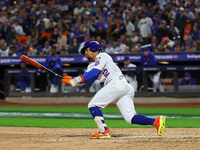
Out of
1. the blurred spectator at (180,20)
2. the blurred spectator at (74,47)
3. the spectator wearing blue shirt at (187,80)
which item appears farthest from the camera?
the blurred spectator at (74,47)

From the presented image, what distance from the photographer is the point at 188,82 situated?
14.5m

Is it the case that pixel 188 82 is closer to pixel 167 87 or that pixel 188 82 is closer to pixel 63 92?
pixel 167 87

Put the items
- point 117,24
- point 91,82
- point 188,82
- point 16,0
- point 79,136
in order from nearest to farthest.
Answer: point 79,136, point 188,82, point 91,82, point 117,24, point 16,0

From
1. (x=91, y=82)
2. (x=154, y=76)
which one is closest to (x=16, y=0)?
(x=91, y=82)

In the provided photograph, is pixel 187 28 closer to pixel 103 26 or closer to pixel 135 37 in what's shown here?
pixel 135 37

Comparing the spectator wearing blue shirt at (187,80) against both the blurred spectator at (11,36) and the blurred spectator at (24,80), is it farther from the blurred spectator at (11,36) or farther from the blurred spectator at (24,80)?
the blurred spectator at (11,36)

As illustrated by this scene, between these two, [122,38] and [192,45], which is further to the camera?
[122,38]

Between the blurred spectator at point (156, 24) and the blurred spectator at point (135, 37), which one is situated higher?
the blurred spectator at point (156, 24)

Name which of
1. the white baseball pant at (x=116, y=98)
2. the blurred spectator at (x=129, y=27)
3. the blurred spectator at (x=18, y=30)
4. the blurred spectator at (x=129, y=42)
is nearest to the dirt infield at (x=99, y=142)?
the white baseball pant at (x=116, y=98)

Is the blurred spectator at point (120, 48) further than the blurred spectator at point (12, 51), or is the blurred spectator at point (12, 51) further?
the blurred spectator at point (12, 51)

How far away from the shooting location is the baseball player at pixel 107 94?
6367mm

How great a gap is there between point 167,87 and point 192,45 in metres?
1.86

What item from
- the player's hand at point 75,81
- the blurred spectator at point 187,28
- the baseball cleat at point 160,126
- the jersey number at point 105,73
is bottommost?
the baseball cleat at point 160,126

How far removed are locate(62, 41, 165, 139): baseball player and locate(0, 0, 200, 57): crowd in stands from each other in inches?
343
